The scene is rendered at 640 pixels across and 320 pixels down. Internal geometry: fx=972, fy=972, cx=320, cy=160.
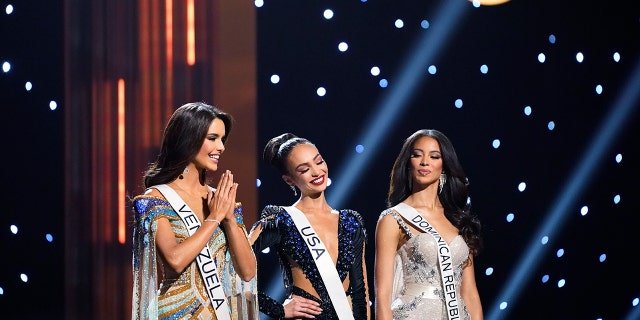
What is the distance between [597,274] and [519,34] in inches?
62.9

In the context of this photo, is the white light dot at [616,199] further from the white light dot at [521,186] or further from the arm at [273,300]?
the arm at [273,300]

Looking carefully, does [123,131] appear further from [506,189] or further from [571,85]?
[571,85]

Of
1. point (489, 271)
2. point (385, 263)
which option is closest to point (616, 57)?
point (489, 271)

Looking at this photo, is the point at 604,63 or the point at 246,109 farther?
the point at 604,63

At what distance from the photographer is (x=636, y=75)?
6211 millimetres

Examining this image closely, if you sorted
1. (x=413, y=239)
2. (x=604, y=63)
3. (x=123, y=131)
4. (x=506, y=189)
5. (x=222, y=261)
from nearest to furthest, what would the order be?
(x=222, y=261) → (x=413, y=239) → (x=123, y=131) → (x=506, y=189) → (x=604, y=63)

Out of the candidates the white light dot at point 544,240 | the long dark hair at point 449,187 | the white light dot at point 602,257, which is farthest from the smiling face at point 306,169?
the white light dot at point 602,257

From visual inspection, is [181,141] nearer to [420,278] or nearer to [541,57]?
[420,278]

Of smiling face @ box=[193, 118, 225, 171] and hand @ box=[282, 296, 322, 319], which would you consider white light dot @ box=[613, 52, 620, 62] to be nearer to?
hand @ box=[282, 296, 322, 319]

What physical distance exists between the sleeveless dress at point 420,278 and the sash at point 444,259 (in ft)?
0.08

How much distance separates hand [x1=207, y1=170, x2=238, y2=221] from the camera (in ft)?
11.0

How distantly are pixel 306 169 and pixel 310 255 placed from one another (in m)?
0.36

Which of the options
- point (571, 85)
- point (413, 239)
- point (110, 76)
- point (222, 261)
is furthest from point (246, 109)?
point (571, 85)

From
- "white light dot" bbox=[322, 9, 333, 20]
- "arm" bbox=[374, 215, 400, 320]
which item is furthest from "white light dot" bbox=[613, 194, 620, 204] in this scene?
"arm" bbox=[374, 215, 400, 320]
